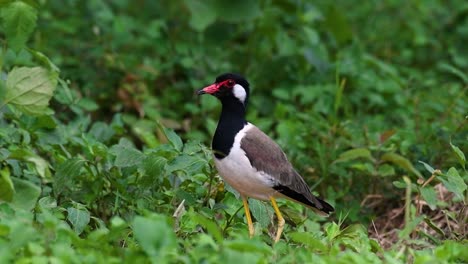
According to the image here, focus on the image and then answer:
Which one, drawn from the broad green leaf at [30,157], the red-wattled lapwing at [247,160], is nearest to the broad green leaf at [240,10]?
the red-wattled lapwing at [247,160]

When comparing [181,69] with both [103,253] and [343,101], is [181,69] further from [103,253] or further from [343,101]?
[103,253]

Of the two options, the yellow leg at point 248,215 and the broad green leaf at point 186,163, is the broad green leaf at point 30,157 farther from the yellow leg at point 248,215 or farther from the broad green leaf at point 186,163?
the yellow leg at point 248,215

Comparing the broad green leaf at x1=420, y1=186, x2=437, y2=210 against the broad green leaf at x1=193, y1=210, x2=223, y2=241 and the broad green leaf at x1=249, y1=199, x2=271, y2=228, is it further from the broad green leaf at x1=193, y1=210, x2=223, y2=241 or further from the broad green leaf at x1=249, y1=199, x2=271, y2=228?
the broad green leaf at x1=193, y1=210, x2=223, y2=241

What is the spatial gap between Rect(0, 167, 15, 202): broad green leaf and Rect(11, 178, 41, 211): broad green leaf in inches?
3.9

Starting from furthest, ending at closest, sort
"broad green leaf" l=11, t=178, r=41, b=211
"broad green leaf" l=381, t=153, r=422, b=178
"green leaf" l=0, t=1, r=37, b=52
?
1. "broad green leaf" l=381, t=153, r=422, b=178
2. "green leaf" l=0, t=1, r=37, b=52
3. "broad green leaf" l=11, t=178, r=41, b=211

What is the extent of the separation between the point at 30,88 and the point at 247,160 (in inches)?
41.7

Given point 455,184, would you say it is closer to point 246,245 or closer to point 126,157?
point 246,245

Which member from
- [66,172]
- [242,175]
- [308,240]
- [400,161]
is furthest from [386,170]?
[66,172]

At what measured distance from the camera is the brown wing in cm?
486

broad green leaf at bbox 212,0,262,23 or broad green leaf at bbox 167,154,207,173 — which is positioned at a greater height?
broad green leaf at bbox 167,154,207,173

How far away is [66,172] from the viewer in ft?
16.4

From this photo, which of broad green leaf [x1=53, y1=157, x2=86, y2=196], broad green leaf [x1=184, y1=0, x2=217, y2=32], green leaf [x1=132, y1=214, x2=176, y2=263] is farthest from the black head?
broad green leaf [x1=184, y1=0, x2=217, y2=32]

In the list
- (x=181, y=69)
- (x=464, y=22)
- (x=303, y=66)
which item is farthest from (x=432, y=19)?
(x=181, y=69)

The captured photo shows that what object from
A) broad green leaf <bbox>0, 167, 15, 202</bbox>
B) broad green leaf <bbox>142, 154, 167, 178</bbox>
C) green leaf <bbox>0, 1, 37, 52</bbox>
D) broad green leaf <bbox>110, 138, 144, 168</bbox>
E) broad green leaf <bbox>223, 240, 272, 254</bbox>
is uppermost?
green leaf <bbox>0, 1, 37, 52</bbox>
